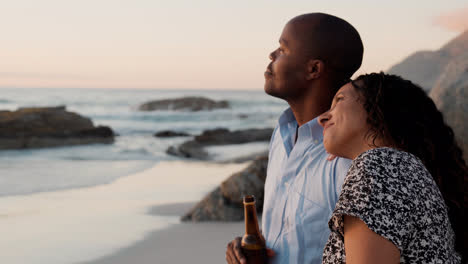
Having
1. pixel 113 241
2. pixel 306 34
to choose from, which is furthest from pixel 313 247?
pixel 113 241

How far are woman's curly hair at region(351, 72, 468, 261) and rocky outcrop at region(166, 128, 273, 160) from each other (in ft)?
36.0

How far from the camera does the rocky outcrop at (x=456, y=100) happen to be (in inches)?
248

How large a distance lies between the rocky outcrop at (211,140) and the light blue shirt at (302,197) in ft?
34.1

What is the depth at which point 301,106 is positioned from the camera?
2.47m

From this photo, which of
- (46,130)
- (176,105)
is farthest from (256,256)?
(176,105)

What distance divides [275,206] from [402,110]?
2.65ft

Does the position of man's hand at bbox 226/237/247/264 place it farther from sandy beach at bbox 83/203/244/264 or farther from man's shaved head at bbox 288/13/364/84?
sandy beach at bbox 83/203/244/264

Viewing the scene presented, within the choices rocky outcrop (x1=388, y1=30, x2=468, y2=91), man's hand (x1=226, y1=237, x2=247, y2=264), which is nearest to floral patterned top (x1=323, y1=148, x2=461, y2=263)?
man's hand (x1=226, y1=237, x2=247, y2=264)

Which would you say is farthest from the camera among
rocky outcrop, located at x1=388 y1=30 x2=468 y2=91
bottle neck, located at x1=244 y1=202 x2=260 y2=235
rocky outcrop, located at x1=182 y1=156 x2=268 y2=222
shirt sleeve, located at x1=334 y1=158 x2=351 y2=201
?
rocky outcrop, located at x1=388 y1=30 x2=468 y2=91

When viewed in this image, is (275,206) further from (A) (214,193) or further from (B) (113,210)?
(B) (113,210)

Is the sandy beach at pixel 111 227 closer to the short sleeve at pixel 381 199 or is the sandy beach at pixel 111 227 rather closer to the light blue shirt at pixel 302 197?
the light blue shirt at pixel 302 197

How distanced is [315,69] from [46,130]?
49.3ft

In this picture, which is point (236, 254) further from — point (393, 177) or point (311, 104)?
point (393, 177)

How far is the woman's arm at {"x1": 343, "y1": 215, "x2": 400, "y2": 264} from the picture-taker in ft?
4.89
